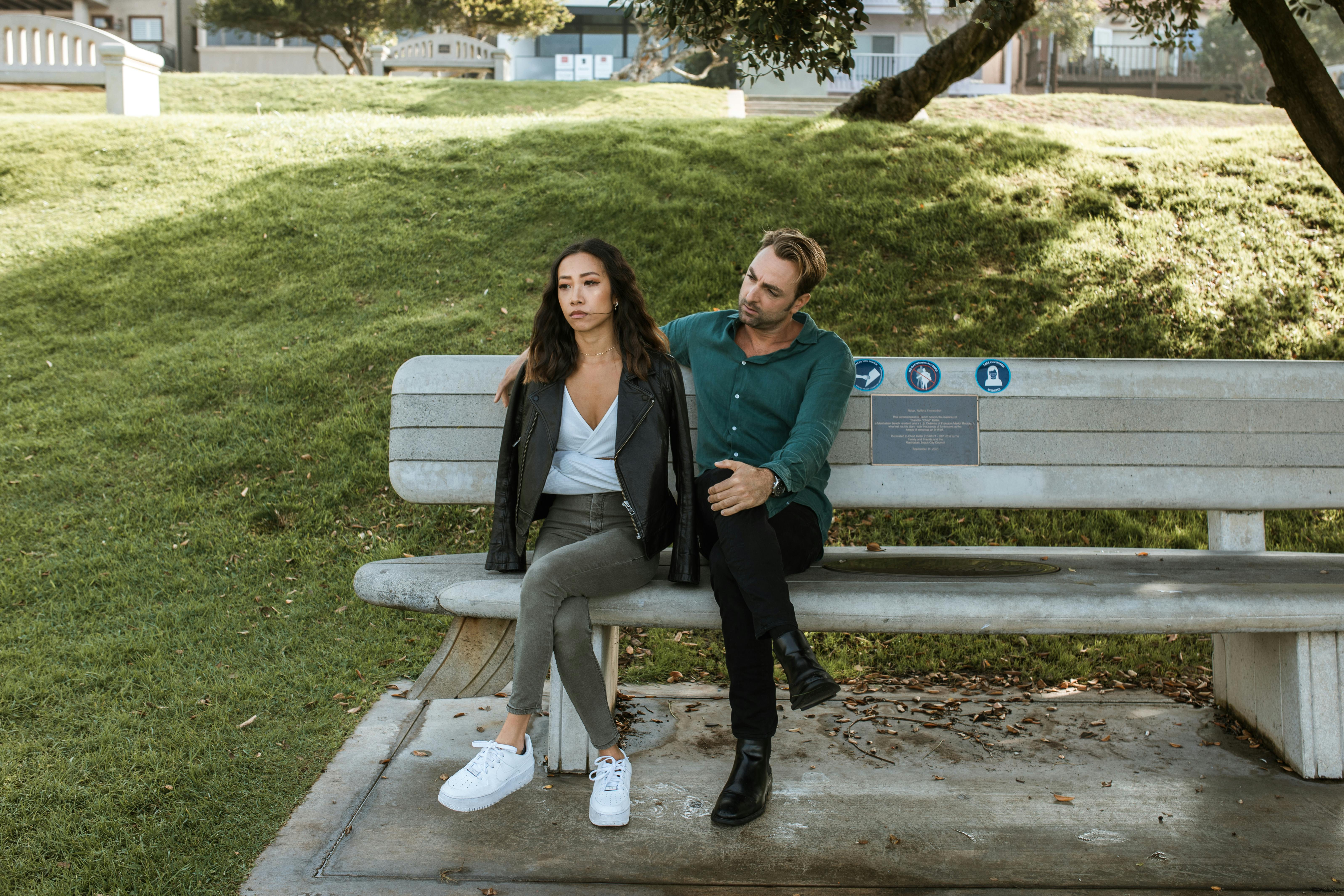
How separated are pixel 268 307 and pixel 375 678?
3.94 m

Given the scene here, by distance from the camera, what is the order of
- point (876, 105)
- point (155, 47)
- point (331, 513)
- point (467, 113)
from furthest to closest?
1. point (155, 47)
2. point (467, 113)
3. point (876, 105)
4. point (331, 513)

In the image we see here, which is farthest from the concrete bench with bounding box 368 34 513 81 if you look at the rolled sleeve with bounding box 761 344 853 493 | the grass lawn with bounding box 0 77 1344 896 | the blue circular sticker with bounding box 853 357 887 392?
the rolled sleeve with bounding box 761 344 853 493

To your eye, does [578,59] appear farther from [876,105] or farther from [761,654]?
[761,654]

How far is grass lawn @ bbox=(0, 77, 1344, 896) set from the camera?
342 cm

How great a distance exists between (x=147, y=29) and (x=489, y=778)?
121 feet

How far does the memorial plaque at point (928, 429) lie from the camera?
3605mm

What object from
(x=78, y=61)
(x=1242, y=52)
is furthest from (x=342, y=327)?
(x=1242, y=52)

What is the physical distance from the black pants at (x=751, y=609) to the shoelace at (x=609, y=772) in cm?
33

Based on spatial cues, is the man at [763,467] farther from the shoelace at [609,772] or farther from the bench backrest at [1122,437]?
the bench backrest at [1122,437]

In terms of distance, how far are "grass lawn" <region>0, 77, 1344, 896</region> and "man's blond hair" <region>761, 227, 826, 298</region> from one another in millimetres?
1651

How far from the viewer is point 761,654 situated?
2.75 m

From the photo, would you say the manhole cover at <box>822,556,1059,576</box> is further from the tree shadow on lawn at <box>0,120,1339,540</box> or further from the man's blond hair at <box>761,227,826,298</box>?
the tree shadow on lawn at <box>0,120,1339,540</box>

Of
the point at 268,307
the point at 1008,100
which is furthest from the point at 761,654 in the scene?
the point at 1008,100

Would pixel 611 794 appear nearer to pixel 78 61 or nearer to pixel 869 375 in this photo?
pixel 869 375
